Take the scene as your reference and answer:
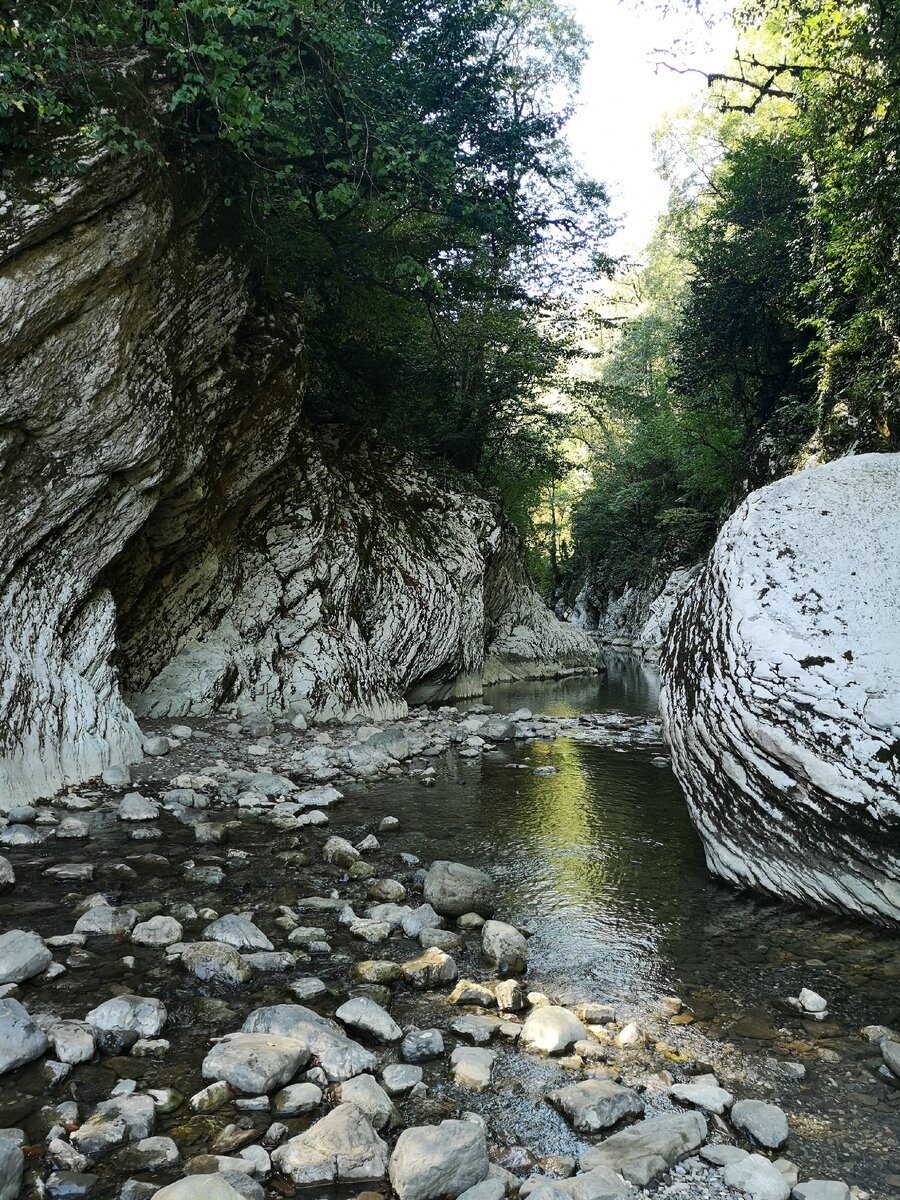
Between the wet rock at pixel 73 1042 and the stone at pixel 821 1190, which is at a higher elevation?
the wet rock at pixel 73 1042

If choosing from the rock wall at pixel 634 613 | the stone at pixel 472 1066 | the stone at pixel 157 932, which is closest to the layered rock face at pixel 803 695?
the stone at pixel 472 1066

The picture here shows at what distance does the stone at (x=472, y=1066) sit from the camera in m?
2.89

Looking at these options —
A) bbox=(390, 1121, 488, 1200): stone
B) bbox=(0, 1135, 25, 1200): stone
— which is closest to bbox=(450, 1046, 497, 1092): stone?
bbox=(390, 1121, 488, 1200): stone

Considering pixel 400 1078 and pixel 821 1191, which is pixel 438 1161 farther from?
pixel 821 1191

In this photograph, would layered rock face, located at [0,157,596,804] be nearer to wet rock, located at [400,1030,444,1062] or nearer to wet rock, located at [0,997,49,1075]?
wet rock, located at [0,997,49,1075]

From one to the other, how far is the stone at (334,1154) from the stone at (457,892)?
219 centimetres

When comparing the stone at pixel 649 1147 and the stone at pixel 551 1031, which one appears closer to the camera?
the stone at pixel 649 1147

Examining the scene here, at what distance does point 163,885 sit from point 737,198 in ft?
76.5

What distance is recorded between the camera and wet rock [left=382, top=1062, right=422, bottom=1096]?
111 inches

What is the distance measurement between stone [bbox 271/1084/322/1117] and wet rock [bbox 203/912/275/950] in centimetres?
126

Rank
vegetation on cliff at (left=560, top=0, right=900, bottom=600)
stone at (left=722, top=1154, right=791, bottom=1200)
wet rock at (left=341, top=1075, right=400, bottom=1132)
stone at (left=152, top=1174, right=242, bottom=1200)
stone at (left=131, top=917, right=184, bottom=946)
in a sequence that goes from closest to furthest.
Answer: stone at (left=152, top=1174, right=242, bottom=1200)
stone at (left=722, top=1154, right=791, bottom=1200)
wet rock at (left=341, top=1075, right=400, bottom=1132)
stone at (left=131, top=917, right=184, bottom=946)
vegetation on cliff at (left=560, top=0, right=900, bottom=600)

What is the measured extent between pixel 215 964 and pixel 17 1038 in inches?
38.1

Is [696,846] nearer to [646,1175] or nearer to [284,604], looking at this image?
[646,1175]

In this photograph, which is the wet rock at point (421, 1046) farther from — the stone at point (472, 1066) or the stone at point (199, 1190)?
the stone at point (199, 1190)
